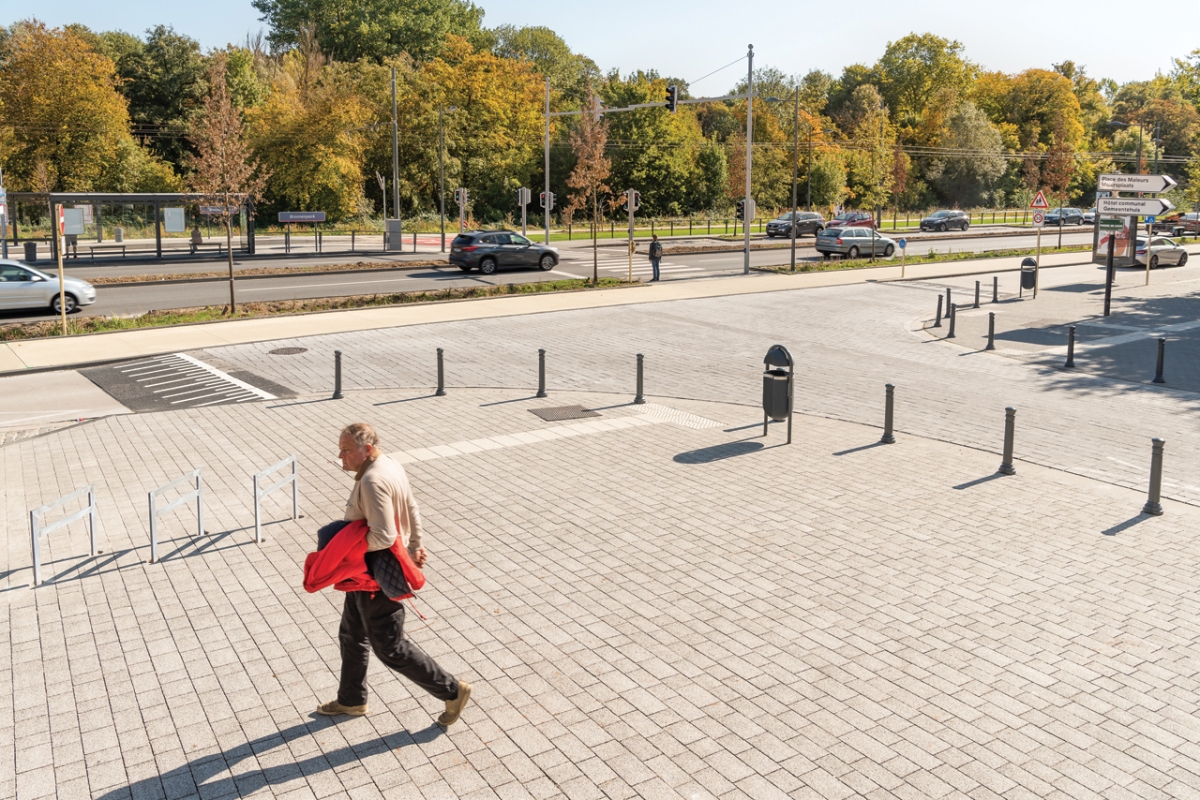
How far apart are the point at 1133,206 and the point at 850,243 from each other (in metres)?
17.7

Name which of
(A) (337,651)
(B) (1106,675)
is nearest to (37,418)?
(A) (337,651)

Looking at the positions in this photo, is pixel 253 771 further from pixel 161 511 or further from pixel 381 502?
pixel 161 511

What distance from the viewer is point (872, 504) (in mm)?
10539

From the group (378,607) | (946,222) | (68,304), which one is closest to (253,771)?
(378,607)

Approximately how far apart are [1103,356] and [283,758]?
61.9 ft

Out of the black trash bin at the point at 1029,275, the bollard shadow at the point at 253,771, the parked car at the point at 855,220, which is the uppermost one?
the parked car at the point at 855,220

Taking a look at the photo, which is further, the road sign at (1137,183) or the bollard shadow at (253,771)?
the road sign at (1137,183)

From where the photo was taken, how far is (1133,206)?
25.6 m

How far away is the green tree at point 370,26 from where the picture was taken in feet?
289

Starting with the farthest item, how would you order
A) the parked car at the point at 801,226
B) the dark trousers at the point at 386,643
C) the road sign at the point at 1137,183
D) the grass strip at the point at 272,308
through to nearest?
the parked car at the point at 801,226 < the road sign at the point at 1137,183 < the grass strip at the point at 272,308 < the dark trousers at the point at 386,643

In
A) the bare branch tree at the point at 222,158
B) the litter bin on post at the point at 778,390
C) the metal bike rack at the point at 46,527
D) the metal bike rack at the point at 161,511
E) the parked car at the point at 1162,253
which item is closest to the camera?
the metal bike rack at the point at 46,527

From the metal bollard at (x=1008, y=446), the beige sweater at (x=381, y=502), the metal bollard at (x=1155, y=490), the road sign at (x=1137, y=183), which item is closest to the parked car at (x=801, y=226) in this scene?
the road sign at (x=1137, y=183)

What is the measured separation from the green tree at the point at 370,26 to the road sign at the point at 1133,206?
233 ft

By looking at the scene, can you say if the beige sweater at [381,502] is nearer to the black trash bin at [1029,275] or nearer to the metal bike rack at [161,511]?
the metal bike rack at [161,511]
